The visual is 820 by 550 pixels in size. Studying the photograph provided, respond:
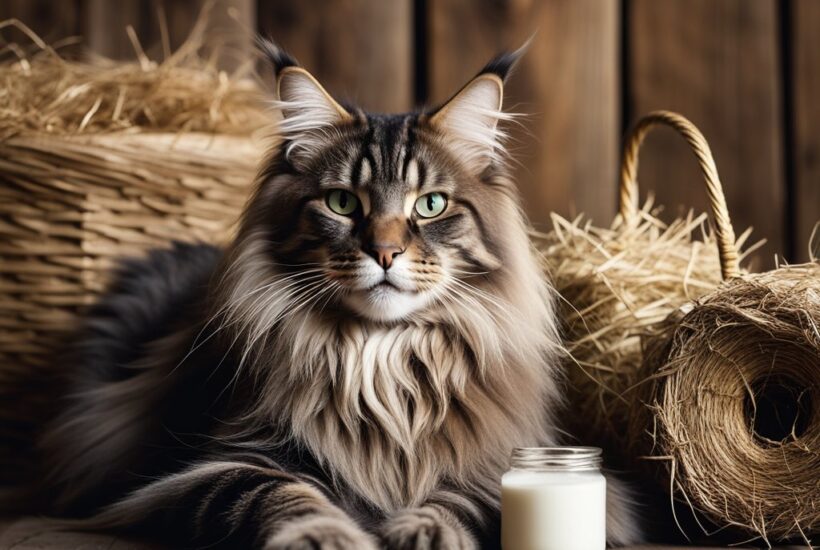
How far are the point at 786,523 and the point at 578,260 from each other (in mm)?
825

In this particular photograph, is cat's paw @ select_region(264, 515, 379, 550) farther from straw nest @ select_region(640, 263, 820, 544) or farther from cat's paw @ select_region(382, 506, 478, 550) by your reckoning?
straw nest @ select_region(640, 263, 820, 544)

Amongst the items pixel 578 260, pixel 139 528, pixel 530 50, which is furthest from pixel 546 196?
pixel 139 528

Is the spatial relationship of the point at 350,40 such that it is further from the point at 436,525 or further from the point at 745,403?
the point at 436,525

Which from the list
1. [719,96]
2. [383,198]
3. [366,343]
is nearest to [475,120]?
[383,198]

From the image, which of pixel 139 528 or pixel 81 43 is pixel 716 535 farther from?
pixel 81 43

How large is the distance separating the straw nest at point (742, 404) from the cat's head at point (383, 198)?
0.39 meters

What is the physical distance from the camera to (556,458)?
147cm

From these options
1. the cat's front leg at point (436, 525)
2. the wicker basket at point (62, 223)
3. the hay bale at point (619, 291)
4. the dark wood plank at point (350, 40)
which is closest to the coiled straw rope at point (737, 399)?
the hay bale at point (619, 291)

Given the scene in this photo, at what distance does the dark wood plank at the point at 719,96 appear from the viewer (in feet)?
9.35

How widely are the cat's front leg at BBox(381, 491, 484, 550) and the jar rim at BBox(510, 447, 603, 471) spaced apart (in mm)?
131

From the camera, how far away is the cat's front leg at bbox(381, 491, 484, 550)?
138 centimetres

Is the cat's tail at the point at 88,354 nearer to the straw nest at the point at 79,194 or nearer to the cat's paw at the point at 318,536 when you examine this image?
the straw nest at the point at 79,194

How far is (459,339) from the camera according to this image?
5.47 feet

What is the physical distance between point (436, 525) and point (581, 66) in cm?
190
